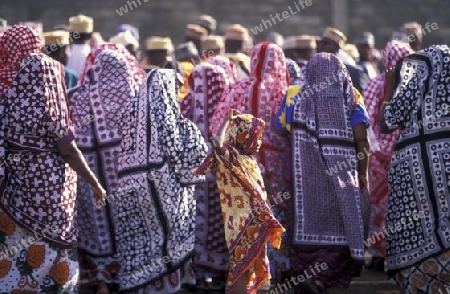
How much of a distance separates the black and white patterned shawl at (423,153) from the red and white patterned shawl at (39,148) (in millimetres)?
2310

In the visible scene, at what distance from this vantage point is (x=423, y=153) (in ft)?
26.6

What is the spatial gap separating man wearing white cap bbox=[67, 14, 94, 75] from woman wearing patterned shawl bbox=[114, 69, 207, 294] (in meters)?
3.60

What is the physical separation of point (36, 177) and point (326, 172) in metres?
2.27

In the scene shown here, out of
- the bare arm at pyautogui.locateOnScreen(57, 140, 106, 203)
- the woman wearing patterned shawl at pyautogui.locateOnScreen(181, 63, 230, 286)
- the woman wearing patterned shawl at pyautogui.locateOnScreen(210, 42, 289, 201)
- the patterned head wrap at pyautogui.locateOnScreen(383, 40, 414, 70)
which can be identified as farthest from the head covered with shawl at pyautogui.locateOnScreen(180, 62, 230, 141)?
the bare arm at pyautogui.locateOnScreen(57, 140, 106, 203)

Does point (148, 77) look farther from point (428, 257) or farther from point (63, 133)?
point (428, 257)

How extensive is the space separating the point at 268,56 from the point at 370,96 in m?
1.27

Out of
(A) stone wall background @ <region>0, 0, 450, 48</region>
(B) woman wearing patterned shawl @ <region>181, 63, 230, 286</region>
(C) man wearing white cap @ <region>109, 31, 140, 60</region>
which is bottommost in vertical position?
(B) woman wearing patterned shawl @ <region>181, 63, 230, 286</region>

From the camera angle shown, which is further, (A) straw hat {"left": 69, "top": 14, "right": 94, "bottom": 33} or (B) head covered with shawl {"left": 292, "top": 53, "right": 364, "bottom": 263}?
(A) straw hat {"left": 69, "top": 14, "right": 94, "bottom": 33}

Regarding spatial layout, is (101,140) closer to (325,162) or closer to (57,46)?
(57,46)

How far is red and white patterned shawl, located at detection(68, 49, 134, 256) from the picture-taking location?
29.1ft

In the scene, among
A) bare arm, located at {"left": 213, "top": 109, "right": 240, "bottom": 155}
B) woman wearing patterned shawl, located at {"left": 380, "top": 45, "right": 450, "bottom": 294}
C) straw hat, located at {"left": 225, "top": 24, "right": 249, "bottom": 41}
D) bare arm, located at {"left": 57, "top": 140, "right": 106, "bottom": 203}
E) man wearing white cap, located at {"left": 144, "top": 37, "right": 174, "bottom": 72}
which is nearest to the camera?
bare arm, located at {"left": 57, "top": 140, "right": 106, "bottom": 203}

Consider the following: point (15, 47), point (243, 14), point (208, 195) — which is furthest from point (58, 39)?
point (243, 14)

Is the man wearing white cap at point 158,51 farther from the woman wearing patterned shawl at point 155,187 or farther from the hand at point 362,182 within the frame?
the hand at point 362,182

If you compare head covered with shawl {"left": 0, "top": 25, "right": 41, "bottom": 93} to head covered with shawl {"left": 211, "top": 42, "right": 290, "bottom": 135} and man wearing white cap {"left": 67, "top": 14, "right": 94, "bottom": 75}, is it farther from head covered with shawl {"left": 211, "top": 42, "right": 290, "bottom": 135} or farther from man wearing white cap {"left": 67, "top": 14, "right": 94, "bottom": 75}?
man wearing white cap {"left": 67, "top": 14, "right": 94, "bottom": 75}
